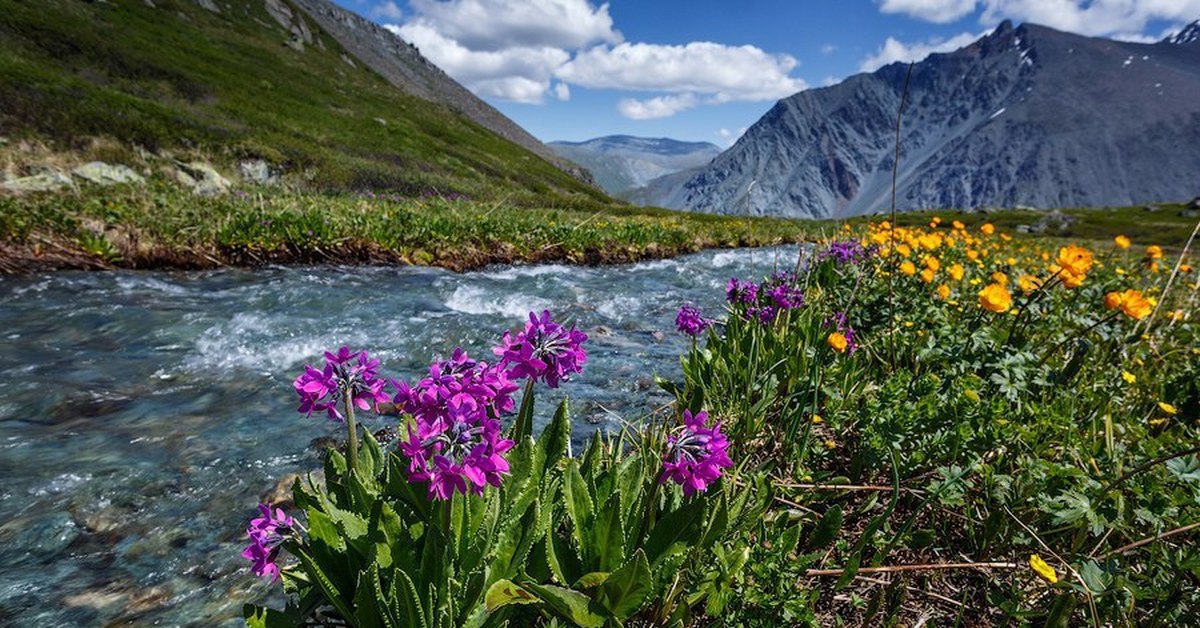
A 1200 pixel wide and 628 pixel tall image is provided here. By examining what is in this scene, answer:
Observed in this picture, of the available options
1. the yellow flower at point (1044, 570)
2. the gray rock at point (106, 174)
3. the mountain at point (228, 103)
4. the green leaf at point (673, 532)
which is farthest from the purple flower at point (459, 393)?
the mountain at point (228, 103)

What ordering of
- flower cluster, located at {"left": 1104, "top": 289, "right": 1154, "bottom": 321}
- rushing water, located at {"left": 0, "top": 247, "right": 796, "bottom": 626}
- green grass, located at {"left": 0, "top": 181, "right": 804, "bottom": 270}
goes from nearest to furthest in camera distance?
rushing water, located at {"left": 0, "top": 247, "right": 796, "bottom": 626}, flower cluster, located at {"left": 1104, "top": 289, "right": 1154, "bottom": 321}, green grass, located at {"left": 0, "top": 181, "right": 804, "bottom": 270}

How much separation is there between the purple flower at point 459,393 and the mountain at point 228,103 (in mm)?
19127

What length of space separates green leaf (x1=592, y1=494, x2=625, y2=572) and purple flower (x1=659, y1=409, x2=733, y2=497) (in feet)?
0.66

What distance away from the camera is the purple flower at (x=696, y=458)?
6.07 ft

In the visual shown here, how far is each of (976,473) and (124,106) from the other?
4317cm

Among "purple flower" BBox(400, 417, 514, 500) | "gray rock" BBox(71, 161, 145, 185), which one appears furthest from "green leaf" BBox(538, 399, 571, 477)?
"gray rock" BBox(71, 161, 145, 185)

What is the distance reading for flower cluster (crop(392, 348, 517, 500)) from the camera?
153 cm

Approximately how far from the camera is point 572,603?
1.81 metres

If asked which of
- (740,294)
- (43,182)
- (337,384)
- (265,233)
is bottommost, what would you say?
(740,294)

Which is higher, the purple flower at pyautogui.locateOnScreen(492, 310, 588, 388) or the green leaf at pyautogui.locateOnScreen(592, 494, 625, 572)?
the purple flower at pyautogui.locateOnScreen(492, 310, 588, 388)

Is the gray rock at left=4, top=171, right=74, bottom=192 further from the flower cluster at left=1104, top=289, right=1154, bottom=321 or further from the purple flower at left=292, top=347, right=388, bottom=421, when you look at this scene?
the flower cluster at left=1104, top=289, right=1154, bottom=321

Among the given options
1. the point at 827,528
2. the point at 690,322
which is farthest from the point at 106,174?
the point at 827,528

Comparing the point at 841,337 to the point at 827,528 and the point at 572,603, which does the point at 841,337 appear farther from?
the point at 572,603

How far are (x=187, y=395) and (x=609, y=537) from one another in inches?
186
